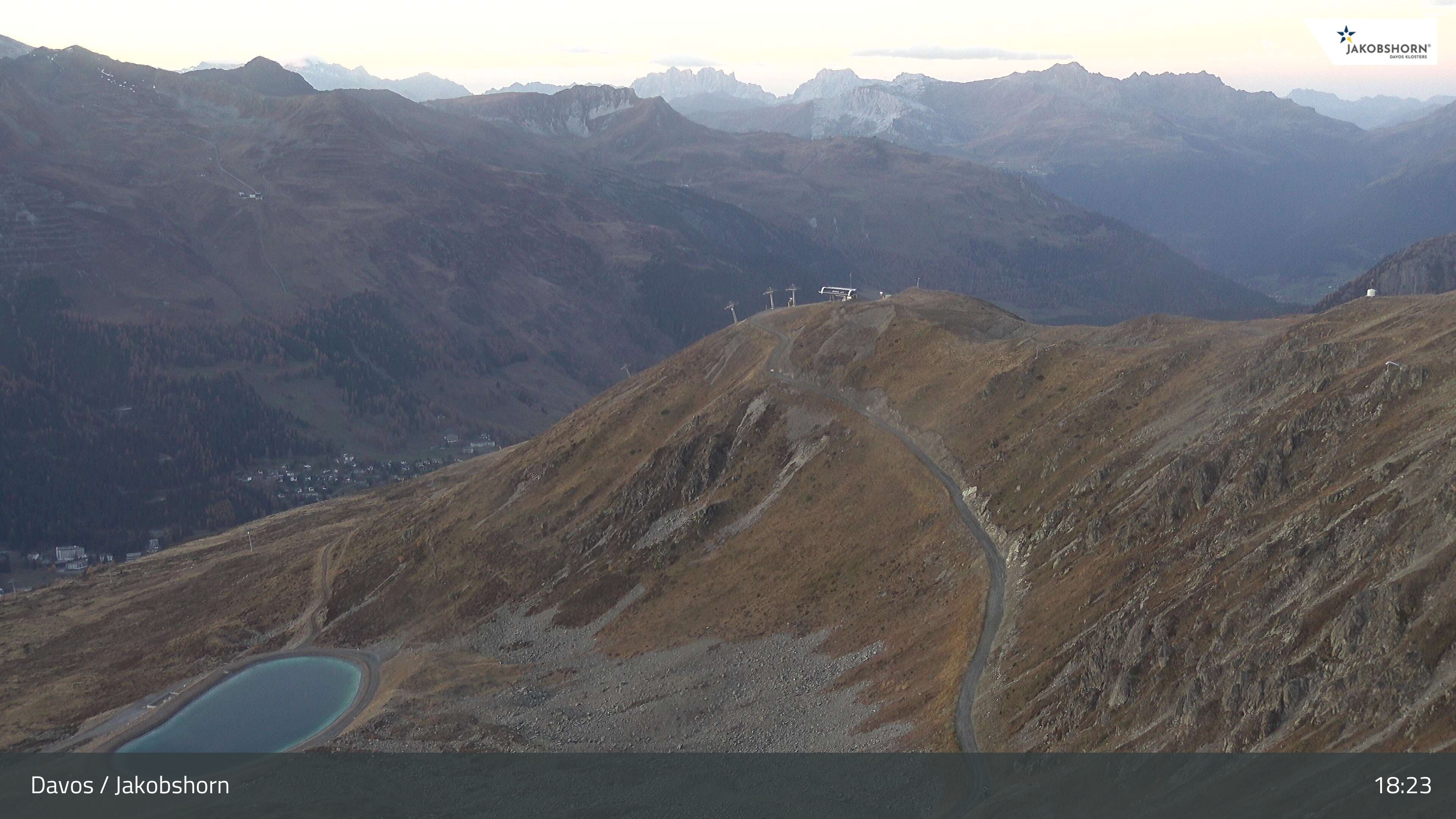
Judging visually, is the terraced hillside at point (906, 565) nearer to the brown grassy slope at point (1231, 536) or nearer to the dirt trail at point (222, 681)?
the brown grassy slope at point (1231, 536)

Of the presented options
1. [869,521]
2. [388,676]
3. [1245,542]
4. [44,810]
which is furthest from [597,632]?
[1245,542]

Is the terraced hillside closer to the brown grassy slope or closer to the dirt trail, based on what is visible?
the brown grassy slope

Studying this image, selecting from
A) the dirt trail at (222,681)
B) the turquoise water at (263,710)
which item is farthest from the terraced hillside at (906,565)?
the turquoise water at (263,710)

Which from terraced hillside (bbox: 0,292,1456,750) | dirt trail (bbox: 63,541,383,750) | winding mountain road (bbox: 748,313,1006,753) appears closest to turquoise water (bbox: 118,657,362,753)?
dirt trail (bbox: 63,541,383,750)

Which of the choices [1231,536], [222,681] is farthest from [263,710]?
[1231,536]

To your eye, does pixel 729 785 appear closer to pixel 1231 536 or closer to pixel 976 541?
pixel 976 541

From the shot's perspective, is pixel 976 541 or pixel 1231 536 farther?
pixel 976 541
